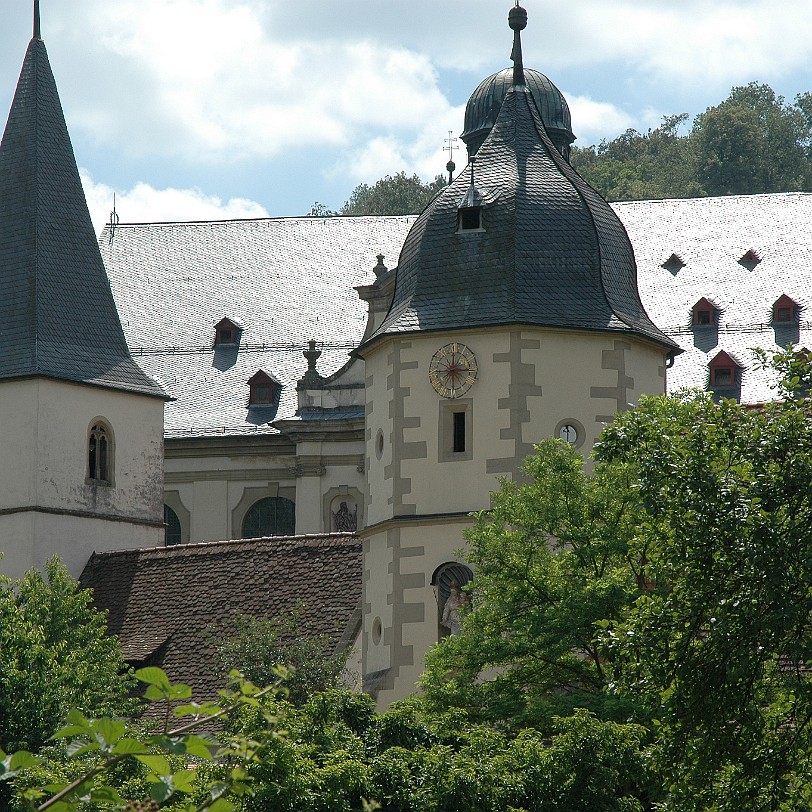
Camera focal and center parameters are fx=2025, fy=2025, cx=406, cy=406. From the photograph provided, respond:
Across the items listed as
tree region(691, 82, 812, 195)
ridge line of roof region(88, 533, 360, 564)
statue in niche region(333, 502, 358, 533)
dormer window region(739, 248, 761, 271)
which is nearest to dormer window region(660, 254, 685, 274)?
dormer window region(739, 248, 761, 271)

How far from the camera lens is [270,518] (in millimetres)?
52438

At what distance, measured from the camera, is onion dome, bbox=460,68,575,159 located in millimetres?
54562

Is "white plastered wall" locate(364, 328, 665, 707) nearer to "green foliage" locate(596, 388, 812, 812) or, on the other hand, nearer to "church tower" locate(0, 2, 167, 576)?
"church tower" locate(0, 2, 167, 576)

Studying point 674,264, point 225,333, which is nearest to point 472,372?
point 225,333

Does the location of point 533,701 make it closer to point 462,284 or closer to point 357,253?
point 462,284

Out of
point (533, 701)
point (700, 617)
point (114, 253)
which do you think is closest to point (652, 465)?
point (700, 617)

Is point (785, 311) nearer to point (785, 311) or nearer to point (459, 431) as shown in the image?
point (785, 311)

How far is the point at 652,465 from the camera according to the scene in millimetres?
16469

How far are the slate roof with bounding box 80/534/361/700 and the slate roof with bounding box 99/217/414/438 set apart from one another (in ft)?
40.3

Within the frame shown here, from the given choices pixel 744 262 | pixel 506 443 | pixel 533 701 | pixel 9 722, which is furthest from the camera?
pixel 744 262

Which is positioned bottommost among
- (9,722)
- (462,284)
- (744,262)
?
(9,722)

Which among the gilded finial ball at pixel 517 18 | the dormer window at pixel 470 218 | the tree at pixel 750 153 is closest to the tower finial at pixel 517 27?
the gilded finial ball at pixel 517 18

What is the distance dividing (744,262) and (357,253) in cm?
1098

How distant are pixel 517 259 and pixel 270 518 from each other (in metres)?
21.2
